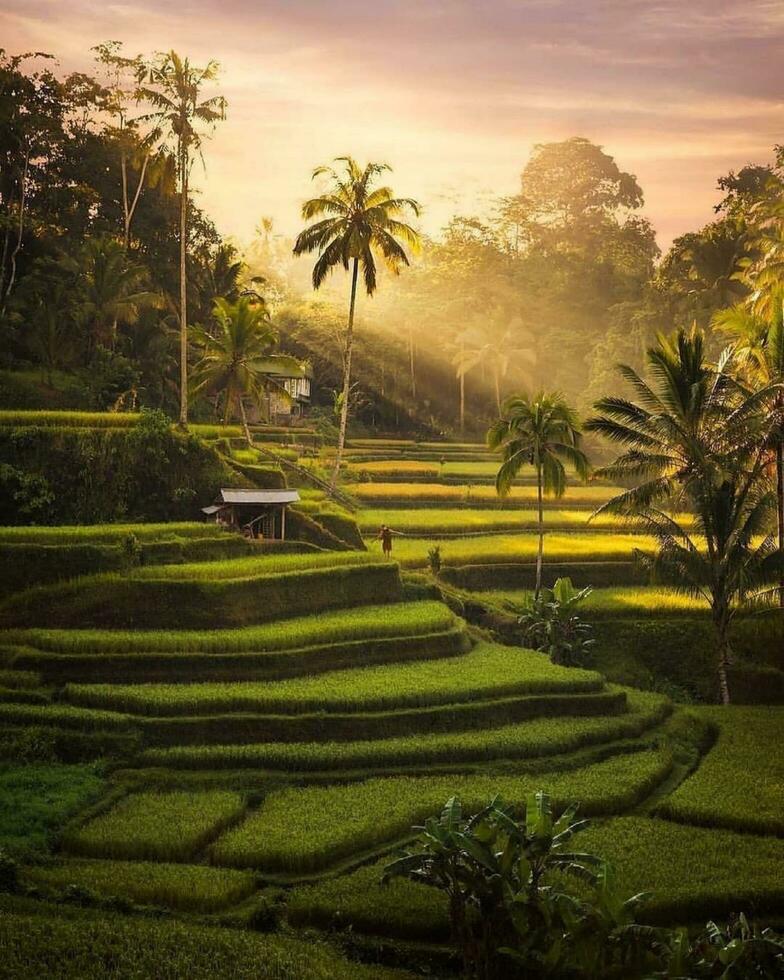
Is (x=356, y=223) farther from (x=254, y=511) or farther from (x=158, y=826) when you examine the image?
(x=158, y=826)

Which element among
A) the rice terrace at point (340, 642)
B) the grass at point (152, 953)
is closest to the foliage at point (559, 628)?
the rice terrace at point (340, 642)

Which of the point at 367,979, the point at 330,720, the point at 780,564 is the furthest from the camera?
the point at 780,564

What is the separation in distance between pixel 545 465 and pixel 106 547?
9673 mm

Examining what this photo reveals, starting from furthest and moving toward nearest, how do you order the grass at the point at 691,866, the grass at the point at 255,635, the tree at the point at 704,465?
the tree at the point at 704,465 < the grass at the point at 255,635 < the grass at the point at 691,866

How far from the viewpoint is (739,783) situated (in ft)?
46.2

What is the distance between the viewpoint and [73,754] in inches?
535

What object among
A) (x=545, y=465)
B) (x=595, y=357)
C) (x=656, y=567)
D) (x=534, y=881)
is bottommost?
(x=534, y=881)

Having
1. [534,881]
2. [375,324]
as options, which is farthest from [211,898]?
A: [375,324]

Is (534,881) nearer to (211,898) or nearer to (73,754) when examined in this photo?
(211,898)

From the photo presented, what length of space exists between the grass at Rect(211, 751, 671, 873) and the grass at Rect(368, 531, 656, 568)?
9.13 m

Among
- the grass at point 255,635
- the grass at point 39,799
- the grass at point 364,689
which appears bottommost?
the grass at point 39,799

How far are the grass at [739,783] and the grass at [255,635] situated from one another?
5.08 metres

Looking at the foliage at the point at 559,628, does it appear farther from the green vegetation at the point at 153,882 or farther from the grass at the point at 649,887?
the green vegetation at the point at 153,882

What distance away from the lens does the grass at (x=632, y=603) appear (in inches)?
850
